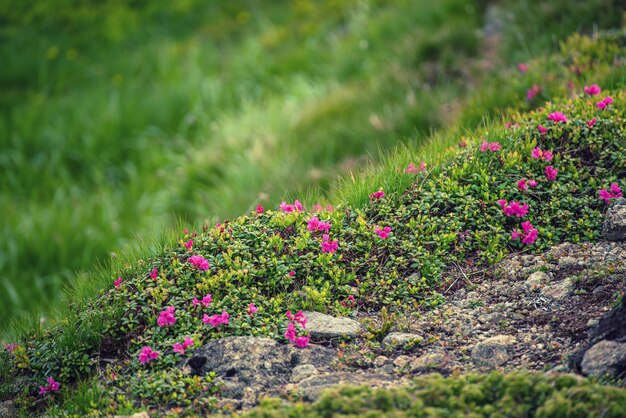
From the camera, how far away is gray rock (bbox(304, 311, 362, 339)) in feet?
11.7

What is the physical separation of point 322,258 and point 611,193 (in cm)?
182

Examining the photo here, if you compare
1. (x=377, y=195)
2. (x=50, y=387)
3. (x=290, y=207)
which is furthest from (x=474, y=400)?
(x=50, y=387)

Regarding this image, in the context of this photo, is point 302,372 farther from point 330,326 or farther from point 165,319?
point 165,319

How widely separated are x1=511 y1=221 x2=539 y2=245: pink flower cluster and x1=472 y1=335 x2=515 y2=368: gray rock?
79cm

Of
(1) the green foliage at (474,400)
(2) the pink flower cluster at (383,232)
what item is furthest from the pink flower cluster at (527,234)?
(1) the green foliage at (474,400)

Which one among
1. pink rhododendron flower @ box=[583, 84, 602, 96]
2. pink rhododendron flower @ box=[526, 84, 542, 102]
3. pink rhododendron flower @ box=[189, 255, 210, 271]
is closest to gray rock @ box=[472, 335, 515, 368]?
pink rhododendron flower @ box=[189, 255, 210, 271]

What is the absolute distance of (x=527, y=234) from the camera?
13.1 ft

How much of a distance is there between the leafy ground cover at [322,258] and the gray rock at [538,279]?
0.22 meters

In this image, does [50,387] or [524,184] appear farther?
[524,184]

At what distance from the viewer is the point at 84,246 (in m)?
7.58

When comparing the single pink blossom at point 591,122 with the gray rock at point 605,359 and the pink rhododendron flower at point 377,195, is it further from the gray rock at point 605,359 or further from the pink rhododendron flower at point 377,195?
the gray rock at point 605,359

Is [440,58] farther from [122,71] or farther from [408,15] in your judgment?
[122,71]

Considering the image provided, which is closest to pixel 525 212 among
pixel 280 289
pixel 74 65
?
pixel 280 289

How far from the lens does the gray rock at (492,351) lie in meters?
3.27
